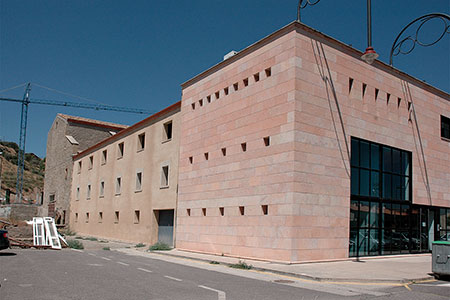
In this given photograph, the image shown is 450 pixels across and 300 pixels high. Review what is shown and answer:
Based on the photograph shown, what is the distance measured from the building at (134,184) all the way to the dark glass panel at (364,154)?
11025 millimetres

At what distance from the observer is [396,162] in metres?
21.8

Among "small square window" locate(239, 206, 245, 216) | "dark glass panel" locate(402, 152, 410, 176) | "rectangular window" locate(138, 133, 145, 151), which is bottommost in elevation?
"small square window" locate(239, 206, 245, 216)

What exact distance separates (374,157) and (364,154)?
84cm

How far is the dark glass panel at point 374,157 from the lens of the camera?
67.4 feet

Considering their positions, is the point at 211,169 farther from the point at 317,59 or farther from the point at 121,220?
the point at 121,220

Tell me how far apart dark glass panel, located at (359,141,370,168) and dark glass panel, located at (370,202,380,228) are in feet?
6.06

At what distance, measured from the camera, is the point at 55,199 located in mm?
51344

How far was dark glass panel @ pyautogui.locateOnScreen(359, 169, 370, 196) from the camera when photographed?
1988 cm

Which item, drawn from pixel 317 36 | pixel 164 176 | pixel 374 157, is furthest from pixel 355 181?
pixel 164 176

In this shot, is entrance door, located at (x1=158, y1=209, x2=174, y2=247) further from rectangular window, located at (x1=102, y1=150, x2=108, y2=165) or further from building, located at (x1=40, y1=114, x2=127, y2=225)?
building, located at (x1=40, y1=114, x2=127, y2=225)

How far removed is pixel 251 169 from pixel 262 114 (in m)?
2.49

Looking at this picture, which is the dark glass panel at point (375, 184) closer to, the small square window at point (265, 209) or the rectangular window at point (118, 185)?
the small square window at point (265, 209)

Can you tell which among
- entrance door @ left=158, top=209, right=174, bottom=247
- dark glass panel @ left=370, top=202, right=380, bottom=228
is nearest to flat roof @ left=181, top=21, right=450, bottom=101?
dark glass panel @ left=370, top=202, right=380, bottom=228

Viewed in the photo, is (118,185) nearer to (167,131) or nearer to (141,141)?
(141,141)
